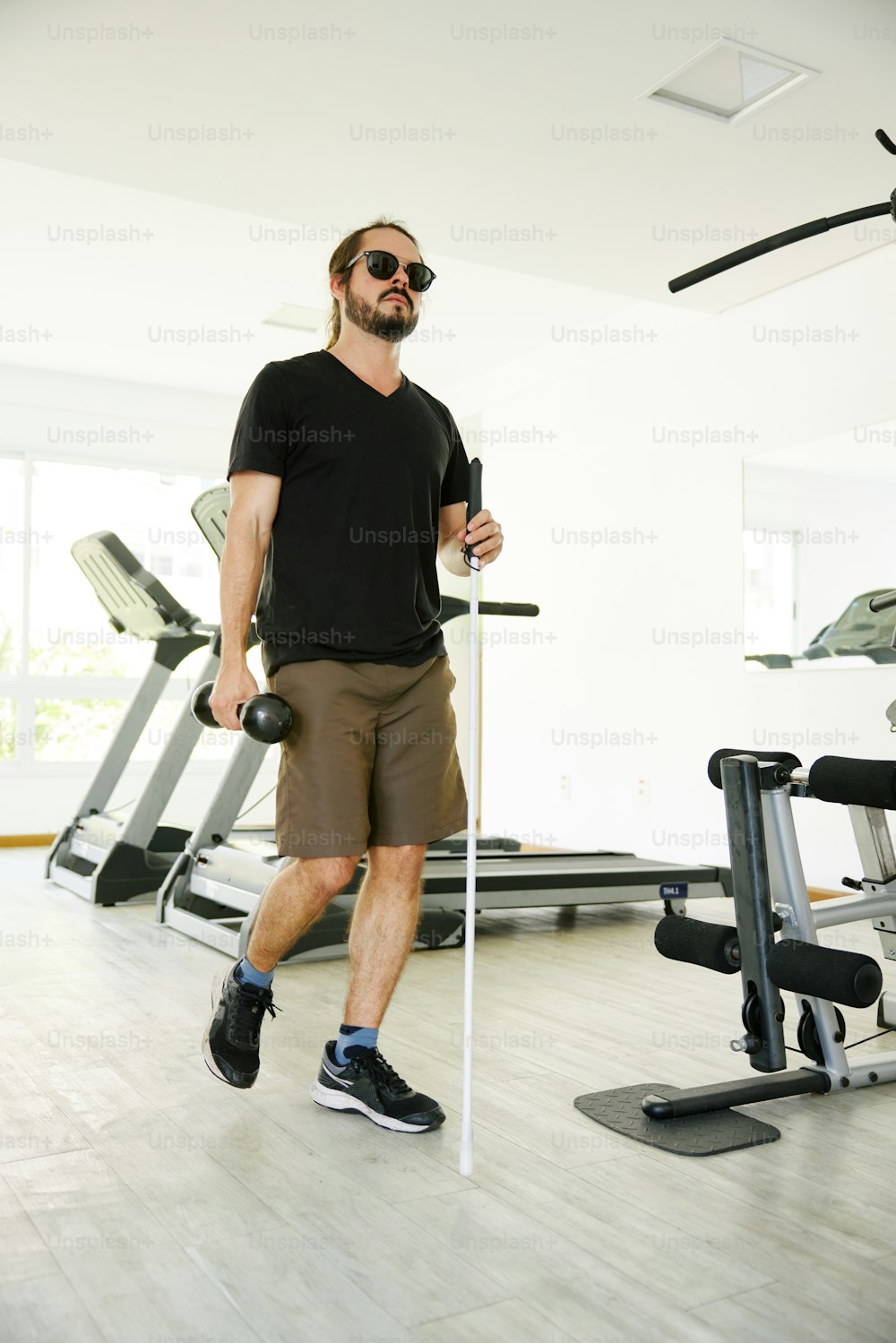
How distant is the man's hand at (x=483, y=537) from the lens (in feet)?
6.18

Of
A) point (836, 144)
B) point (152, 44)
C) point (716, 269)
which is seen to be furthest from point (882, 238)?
point (716, 269)

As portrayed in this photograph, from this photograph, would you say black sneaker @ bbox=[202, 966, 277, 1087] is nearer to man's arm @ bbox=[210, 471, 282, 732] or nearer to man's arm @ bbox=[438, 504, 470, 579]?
man's arm @ bbox=[210, 471, 282, 732]

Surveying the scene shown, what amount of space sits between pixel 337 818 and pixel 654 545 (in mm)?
3838

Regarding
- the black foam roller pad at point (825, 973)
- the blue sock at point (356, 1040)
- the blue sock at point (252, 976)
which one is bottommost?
the blue sock at point (356, 1040)

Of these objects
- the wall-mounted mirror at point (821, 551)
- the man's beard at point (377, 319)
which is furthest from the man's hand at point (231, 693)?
the wall-mounted mirror at point (821, 551)

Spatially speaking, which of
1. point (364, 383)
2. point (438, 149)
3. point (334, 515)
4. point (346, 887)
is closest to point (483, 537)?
point (334, 515)

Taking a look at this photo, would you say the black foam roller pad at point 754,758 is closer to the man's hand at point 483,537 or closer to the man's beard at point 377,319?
the man's hand at point 483,537

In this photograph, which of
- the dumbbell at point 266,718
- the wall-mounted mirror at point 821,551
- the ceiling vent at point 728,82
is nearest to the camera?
the dumbbell at point 266,718

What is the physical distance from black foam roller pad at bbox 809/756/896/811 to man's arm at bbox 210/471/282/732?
103 cm

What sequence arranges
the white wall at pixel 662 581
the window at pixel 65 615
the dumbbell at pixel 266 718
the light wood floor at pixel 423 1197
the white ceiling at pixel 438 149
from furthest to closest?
the window at pixel 65 615
the white wall at pixel 662 581
the white ceiling at pixel 438 149
the dumbbell at pixel 266 718
the light wood floor at pixel 423 1197

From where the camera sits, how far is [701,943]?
7.02 ft

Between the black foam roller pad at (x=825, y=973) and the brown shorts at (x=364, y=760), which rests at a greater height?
the brown shorts at (x=364, y=760)

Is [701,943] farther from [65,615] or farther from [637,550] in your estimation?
[65,615]

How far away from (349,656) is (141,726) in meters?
3.08
